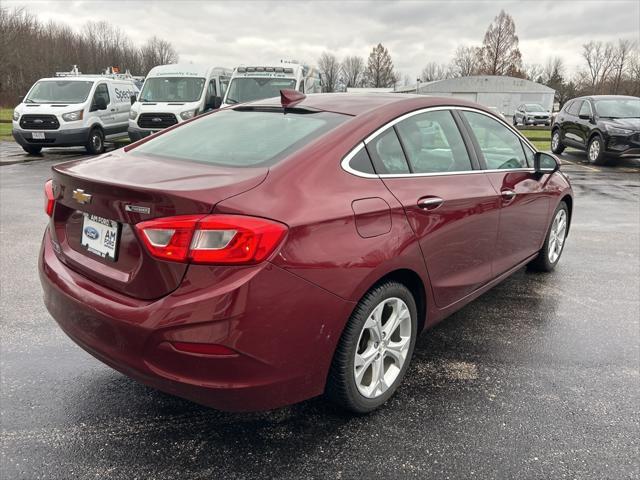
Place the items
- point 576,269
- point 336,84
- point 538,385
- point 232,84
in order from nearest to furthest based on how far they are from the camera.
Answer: point 538,385, point 576,269, point 232,84, point 336,84

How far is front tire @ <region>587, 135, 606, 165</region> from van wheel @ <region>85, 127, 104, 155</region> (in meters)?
13.6

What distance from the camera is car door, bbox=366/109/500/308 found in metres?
2.65

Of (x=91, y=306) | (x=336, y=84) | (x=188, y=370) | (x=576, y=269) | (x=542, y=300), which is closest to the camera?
(x=188, y=370)

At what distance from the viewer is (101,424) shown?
99.3 inches

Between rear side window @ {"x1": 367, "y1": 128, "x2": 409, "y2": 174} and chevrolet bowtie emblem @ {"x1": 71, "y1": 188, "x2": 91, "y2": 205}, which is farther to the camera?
rear side window @ {"x1": 367, "y1": 128, "x2": 409, "y2": 174}

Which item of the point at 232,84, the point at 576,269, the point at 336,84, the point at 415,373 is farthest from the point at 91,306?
the point at 336,84

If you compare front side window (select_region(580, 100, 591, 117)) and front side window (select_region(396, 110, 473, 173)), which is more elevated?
front side window (select_region(580, 100, 591, 117))

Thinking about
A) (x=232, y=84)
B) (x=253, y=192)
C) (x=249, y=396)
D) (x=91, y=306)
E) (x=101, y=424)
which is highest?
(x=232, y=84)

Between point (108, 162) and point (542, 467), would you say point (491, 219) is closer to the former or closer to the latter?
point (542, 467)

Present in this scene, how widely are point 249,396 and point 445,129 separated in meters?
2.04

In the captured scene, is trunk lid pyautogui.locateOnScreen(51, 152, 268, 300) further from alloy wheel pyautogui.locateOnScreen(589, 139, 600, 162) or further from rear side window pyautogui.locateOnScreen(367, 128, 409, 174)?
alloy wheel pyautogui.locateOnScreen(589, 139, 600, 162)

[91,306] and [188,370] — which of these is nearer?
[188,370]

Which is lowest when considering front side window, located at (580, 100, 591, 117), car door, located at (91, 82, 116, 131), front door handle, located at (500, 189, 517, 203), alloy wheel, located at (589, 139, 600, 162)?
front door handle, located at (500, 189, 517, 203)

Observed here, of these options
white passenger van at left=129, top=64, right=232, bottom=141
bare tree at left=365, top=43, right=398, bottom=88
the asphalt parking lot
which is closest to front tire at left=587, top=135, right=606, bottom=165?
white passenger van at left=129, top=64, right=232, bottom=141
